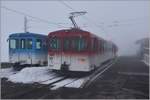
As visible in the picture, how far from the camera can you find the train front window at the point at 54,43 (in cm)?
1767

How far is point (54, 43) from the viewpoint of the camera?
703 inches

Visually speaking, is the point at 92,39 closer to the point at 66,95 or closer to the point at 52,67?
the point at 52,67

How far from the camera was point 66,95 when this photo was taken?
1068cm

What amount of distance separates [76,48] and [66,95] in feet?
22.2

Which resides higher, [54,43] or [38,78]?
[54,43]

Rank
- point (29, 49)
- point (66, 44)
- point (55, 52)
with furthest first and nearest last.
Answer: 1. point (29, 49)
2. point (55, 52)
3. point (66, 44)

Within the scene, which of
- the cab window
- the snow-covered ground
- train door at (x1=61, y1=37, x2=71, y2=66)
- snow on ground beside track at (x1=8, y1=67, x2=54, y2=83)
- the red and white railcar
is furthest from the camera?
the cab window

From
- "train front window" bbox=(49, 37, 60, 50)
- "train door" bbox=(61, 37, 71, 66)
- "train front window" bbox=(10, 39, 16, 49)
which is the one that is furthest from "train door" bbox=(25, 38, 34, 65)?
"train door" bbox=(61, 37, 71, 66)

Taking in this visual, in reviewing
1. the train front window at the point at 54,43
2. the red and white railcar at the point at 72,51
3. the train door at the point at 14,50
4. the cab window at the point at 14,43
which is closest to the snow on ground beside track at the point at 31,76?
the red and white railcar at the point at 72,51

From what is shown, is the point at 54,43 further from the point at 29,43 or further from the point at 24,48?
the point at 24,48

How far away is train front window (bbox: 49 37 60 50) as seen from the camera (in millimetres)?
17672

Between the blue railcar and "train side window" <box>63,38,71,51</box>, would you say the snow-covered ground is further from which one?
the blue railcar

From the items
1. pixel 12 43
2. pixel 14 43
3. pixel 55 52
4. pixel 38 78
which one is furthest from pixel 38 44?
pixel 38 78

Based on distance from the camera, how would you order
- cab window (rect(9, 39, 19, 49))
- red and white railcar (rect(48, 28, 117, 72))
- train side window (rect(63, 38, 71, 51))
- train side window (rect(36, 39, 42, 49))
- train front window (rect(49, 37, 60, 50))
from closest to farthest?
1. red and white railcar (rect(48, 28, 117, 72))
2. train side window (rect(63, 38, 71, 51))
3. train front window (rect(49, 37, 60, 50))
4. cab window (rect(9, 39, 19, 49))
5. train side window (rect(36, 39, 42, 49))
